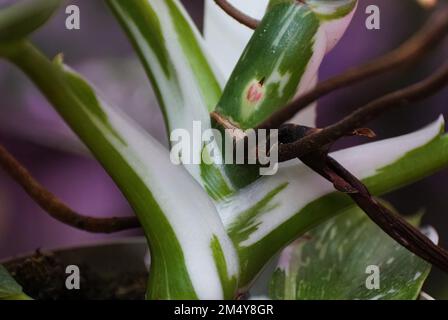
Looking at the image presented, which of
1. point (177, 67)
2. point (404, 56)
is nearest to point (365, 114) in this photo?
point (404, 56)

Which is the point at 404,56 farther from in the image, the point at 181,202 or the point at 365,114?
the point at 181,202

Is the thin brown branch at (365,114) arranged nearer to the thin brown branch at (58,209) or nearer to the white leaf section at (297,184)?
the white leaf section at (297,184)

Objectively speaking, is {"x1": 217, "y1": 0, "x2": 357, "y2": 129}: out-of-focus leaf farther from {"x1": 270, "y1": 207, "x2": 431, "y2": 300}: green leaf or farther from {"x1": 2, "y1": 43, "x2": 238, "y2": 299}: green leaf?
{"x1": 270, "y1": 207, "x2": 431, "y2": 300}: green leaf

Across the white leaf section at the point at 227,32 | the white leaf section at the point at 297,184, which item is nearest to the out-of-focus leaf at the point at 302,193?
the white leaf section at the point at 297,184

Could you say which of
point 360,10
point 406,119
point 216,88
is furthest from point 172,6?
point 406,119

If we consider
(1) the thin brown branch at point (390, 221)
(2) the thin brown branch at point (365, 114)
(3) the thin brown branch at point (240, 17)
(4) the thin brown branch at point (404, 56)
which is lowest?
(1) the thin brown branch at point (390, 221)

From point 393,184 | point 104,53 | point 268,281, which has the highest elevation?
point 104,53

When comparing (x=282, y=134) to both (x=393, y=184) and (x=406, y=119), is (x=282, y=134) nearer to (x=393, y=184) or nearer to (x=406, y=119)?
(x=393, y=184)
